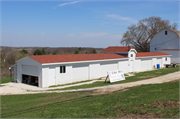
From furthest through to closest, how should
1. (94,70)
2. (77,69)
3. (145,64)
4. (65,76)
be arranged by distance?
(145,64) → (94,70) → (77,69) → (65,76)

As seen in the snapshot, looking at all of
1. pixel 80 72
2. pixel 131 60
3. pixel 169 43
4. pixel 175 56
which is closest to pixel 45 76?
pixel 80 72

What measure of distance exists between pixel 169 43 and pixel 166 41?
1059 millimetres

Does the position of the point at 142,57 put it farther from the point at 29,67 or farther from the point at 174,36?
the point at 29,67

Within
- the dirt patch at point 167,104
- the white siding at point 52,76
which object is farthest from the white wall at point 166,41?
the dirt patch at point 167,104

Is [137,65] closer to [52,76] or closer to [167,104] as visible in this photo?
[52,76]

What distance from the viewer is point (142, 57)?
1304 inches

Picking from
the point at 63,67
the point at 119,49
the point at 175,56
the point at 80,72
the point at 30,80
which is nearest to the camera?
the point at 63,67

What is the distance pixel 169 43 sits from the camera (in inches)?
1759

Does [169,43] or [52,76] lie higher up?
[169,43]

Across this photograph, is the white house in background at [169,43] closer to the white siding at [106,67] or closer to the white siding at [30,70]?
the white siding at [106,67]

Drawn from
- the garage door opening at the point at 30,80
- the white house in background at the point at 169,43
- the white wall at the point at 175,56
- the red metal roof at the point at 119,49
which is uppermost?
the white house in background at the point at 169,43

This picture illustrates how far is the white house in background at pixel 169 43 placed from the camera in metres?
42.3

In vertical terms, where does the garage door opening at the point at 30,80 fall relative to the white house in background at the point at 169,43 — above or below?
below

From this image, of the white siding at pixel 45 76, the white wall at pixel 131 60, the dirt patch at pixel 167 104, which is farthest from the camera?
the white wall at pixel 131 60
